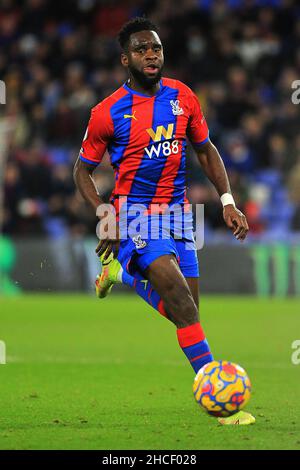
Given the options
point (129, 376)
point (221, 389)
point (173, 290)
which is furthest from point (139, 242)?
point (129, 376)

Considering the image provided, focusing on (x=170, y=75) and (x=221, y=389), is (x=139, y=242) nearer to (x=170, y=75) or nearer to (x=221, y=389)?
(x=221, y=389)

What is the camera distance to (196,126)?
7270 mm

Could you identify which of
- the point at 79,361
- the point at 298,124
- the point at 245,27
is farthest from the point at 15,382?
the point at 245,27

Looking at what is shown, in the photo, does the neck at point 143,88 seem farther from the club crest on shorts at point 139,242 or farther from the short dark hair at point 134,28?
the club crest on shorts at point 139,242

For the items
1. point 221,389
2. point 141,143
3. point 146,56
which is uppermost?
point 146,56

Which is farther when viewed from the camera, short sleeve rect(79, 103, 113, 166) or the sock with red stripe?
short sleeve rect(79, 103, 113, 166)

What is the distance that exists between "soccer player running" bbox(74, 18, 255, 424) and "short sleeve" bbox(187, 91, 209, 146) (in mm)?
20

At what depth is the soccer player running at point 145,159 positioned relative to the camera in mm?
6879

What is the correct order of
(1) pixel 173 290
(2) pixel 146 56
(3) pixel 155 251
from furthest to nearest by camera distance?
(2) pixel 146 56 → (3) pixel 155 251 → (1) pixel 173 290

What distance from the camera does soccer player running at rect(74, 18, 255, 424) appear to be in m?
6.88

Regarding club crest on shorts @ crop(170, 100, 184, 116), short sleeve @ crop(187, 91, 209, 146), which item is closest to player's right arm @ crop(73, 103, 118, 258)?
club crest on shorts @ crop(170, 100, 184, 116)

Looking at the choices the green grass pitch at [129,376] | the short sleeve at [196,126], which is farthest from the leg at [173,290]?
the short sleeve at [196,126]

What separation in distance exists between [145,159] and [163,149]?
0.46ft

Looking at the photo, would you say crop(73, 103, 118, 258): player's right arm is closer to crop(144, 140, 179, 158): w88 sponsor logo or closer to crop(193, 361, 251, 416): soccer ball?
crop(144, 140, 179, 158): w88 sponsor logo
